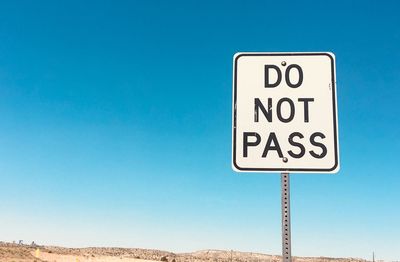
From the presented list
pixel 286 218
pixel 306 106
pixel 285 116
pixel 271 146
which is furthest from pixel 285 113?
pixel 286 218

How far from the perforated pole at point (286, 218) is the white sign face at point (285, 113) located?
96mm

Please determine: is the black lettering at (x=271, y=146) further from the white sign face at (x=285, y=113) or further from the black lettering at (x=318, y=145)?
the black lettering at (x=318, y=145)

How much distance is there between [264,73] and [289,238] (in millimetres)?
1359

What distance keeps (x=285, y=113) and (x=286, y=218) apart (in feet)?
2.72

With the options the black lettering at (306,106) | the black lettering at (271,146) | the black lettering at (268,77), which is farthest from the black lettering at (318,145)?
the black lettering at (268,77)

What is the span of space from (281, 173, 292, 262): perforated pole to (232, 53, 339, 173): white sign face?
0.10 m

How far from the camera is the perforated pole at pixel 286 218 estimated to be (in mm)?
3311

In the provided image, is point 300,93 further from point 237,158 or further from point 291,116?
point 237,158

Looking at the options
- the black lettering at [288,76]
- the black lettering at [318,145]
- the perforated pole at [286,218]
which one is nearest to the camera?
the perforated pole at [286,218]

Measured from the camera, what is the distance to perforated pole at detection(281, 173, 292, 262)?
10.9 feet

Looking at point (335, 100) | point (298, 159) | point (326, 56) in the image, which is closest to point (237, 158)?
point (298, 159)

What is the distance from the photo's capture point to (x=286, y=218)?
132 inches

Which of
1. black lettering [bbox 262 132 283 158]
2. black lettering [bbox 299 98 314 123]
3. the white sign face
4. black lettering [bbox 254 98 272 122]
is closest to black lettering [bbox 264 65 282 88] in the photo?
the white sign face

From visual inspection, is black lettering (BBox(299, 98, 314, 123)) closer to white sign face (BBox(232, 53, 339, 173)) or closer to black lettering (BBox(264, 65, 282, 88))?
white sign face (BBox(232, 53, 339, 173))
